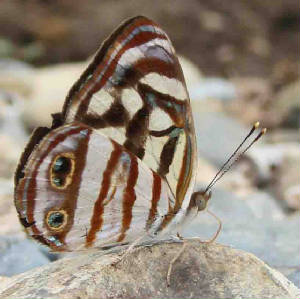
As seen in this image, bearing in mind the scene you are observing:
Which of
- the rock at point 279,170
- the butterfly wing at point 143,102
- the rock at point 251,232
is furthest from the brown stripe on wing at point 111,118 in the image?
the rock at point 279,170

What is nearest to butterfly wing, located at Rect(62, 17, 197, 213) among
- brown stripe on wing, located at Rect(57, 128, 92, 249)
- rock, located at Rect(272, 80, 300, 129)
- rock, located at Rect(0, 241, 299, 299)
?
brown stripe on wing, located at Rect(57, 128, 92, 249)

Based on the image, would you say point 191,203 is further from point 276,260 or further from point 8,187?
point 8,187

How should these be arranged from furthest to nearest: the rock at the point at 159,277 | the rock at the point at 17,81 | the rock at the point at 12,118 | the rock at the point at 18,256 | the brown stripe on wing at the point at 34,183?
the rock at the point at 17,81 → the rock at the point at 12,118 → the rock at the point at 18,256 → the brown stripe on wing at the point at 34,183 → the rock at the point at 159,277

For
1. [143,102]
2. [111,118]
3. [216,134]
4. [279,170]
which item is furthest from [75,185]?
[216,134]

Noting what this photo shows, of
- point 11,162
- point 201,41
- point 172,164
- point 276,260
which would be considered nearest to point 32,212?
point 172,164

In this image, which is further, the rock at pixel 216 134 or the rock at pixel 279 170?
the rock at pixel 216 134

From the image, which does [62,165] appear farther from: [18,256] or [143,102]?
[18,256]

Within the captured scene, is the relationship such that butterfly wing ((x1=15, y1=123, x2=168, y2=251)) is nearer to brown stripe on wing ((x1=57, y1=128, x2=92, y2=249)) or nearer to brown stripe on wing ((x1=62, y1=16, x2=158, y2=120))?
brown stripe on wing ((x1=57, y1=128, x2=92, y2=249))

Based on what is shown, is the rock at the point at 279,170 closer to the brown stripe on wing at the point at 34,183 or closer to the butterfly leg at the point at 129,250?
the butterfly leg at the point at 129,250
